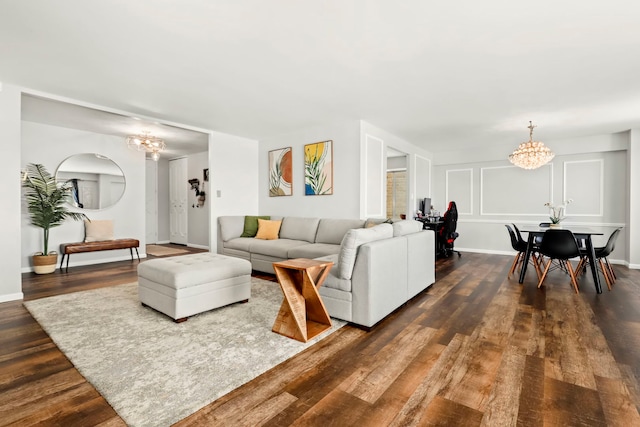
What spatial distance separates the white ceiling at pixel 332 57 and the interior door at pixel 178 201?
3685 millimetres

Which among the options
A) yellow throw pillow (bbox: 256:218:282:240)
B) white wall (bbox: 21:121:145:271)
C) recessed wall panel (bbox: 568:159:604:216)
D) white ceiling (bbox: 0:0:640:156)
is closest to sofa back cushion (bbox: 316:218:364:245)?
yellow throw pillow (bbox: 256:218:282:240)

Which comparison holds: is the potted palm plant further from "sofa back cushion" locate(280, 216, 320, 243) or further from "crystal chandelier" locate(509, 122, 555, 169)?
"crystal chandelier" locate(509, 122, 555, 169)

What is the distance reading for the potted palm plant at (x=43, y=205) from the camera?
15.6ft

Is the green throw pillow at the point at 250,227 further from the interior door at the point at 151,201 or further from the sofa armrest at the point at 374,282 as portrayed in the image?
the interior door at the point at 151,201

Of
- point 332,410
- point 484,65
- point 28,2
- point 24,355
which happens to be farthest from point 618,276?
point 28,2

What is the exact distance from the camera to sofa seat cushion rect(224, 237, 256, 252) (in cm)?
497

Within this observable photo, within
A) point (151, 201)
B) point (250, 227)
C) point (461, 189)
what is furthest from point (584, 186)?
point (151, 201)

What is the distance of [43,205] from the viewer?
4.80 meters

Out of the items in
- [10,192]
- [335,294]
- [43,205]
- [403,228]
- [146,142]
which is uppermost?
[146,142]

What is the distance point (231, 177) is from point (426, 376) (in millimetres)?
5028

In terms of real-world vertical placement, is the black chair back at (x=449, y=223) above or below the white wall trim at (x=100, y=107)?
below

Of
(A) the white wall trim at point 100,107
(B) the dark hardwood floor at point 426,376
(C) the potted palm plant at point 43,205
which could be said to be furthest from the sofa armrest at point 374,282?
(C) the potted palm plant at point 43,205

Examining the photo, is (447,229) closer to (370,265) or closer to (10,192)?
(370,265)

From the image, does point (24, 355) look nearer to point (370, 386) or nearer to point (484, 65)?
point (370, 386)
